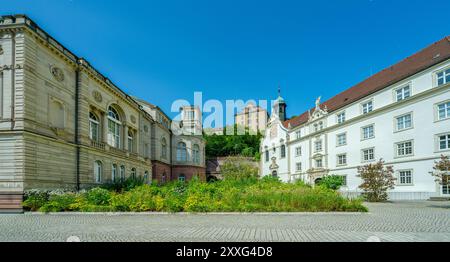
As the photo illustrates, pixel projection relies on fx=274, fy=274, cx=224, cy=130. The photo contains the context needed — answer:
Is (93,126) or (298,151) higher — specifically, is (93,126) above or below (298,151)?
above

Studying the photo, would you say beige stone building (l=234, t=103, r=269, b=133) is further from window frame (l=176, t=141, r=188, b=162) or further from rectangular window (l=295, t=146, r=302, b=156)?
rectangular window (l=295, t=146, r=302, b=156)

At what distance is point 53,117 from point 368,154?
29.5 metres

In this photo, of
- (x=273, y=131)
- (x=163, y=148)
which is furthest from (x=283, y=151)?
(x=163, y=148)

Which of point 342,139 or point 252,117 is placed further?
point 252,117

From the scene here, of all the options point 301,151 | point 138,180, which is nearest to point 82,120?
point 138,180

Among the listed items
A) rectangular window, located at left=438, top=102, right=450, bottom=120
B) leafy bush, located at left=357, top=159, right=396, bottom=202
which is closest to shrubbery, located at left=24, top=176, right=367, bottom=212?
leafy bush, located at left=357, top=159, right=396, bottom=202

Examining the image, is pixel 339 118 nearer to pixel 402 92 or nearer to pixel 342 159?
pixel 342 159

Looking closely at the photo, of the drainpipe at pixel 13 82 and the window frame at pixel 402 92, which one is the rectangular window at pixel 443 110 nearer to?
the window frame at pixel 402 92

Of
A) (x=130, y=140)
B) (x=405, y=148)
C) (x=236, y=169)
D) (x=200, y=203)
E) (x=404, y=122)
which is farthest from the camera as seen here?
(x=236, y=169)

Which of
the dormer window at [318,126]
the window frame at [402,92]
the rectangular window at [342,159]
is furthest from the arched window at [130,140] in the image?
the window frame at [402,92]

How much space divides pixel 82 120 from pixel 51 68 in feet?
14.5

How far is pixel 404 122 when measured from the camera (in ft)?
84.4

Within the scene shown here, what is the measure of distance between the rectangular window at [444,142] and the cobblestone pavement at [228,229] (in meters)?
14.0
